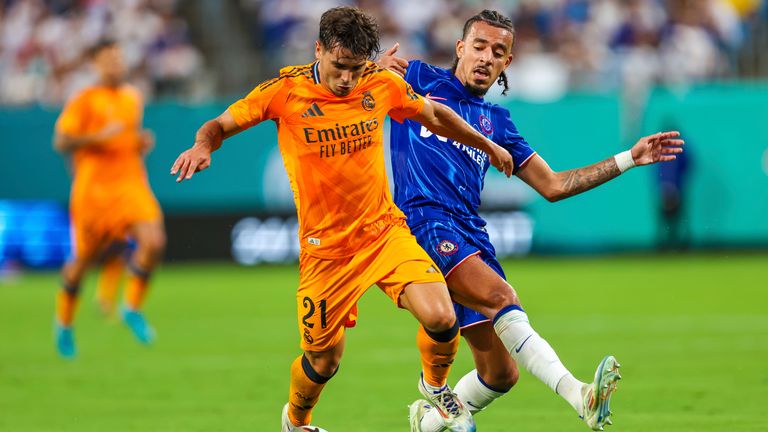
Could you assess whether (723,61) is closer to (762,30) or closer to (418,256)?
(762,30)

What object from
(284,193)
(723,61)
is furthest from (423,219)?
(723,61)

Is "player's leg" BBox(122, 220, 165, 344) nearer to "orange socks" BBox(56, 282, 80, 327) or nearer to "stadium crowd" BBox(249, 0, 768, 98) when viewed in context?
"orange socks" BBox(56, 282, 80, 327)

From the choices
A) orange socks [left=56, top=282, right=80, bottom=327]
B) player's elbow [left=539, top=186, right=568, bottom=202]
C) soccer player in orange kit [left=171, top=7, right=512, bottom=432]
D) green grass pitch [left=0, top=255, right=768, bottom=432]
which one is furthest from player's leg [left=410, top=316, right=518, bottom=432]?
orange socks [left=56, top=282, right=80, bottom=327]

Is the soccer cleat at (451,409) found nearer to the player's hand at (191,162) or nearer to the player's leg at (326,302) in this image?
the player's leg at (326,302)

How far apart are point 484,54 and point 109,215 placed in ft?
24.3

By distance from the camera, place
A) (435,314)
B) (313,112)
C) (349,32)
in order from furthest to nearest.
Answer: (313,112) → (435,314) → (349,32)

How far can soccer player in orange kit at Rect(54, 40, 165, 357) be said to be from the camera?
1366cm

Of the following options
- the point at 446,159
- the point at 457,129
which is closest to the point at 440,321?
the point at 457,129

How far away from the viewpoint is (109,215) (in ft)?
46.3

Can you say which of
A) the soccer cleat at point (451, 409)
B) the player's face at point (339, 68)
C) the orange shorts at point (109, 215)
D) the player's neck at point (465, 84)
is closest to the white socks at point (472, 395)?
the soccer cleat at point (451, 409)

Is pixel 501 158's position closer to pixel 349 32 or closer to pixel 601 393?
pixel 349 32

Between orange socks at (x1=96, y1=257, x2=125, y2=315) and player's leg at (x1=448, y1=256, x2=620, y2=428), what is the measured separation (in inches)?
350

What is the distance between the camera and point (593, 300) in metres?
15.9

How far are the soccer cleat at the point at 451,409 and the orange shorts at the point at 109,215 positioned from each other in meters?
7.09
